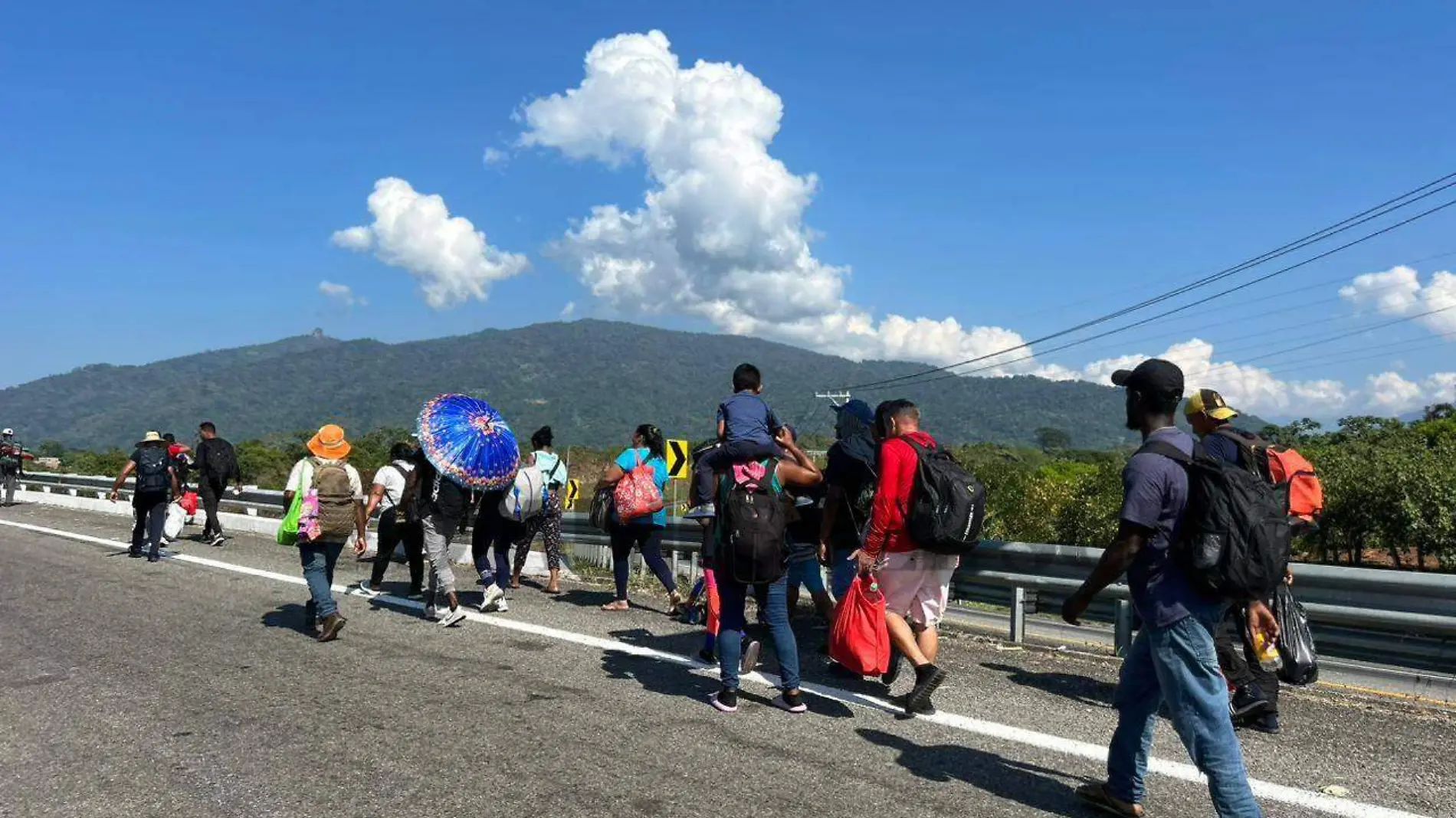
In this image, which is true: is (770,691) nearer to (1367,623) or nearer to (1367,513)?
(1367,623)

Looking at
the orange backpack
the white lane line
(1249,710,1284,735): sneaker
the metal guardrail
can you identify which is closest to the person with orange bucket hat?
the white lane line

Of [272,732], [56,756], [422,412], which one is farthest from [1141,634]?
[422,412]

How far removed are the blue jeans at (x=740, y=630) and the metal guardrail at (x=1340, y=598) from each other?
2.82 metres

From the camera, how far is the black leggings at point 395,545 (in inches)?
355

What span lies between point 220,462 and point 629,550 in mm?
9397

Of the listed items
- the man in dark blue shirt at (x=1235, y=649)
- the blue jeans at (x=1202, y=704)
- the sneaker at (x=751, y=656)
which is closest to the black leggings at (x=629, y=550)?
the sneaker at (x=751, y=656)

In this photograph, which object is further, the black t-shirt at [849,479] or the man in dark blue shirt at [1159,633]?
the black t-shirt at [849,479]

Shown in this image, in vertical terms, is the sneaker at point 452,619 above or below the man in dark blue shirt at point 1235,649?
below

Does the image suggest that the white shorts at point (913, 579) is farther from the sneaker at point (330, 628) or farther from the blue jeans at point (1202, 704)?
the sneaker at point (330, 628)

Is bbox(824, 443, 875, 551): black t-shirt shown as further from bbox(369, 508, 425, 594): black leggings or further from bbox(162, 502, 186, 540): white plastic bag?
bbox(162, 502, 186, 540): white plastic bag

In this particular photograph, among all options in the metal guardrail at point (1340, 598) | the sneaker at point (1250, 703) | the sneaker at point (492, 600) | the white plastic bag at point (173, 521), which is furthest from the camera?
the white plastic bag at point (173, 521)

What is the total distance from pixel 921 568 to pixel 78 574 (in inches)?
408

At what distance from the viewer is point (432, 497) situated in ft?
25.3

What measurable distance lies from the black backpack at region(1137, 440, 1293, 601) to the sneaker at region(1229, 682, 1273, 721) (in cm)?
203
